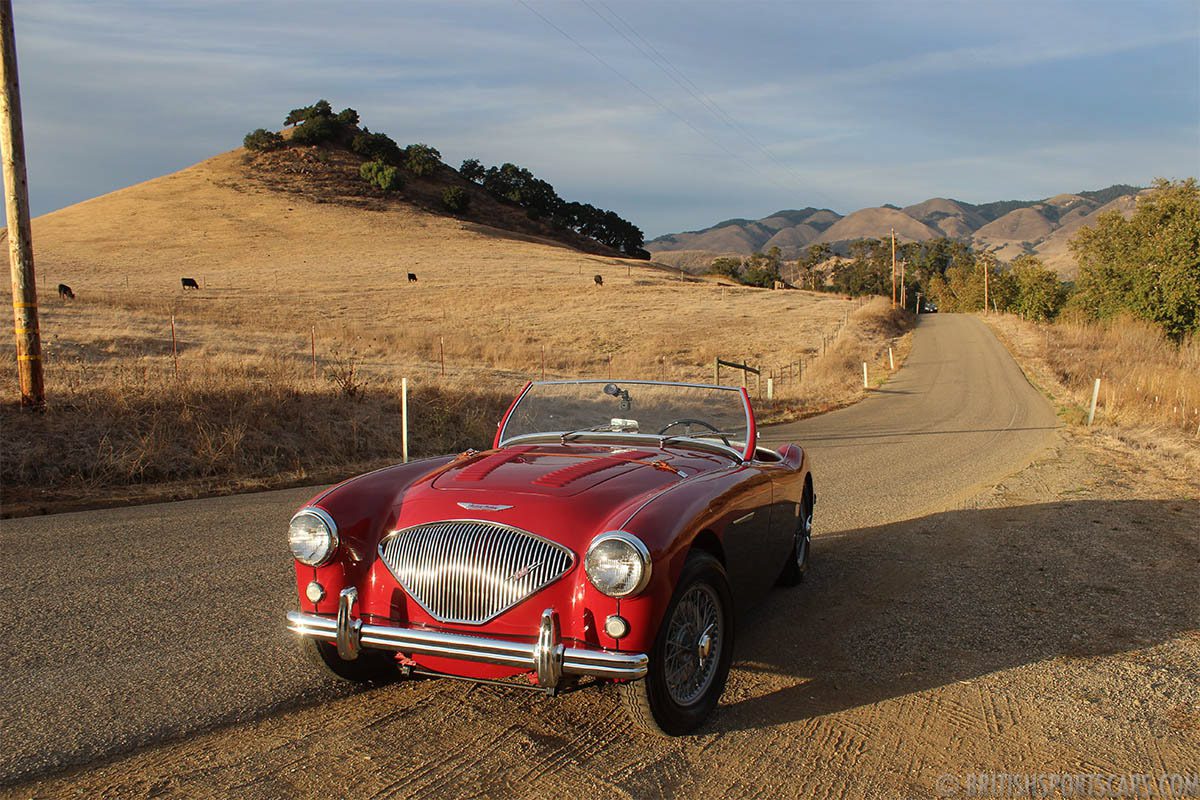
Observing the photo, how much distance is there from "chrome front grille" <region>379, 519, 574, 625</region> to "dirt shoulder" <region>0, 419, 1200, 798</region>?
55cm

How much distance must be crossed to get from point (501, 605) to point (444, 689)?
891mm

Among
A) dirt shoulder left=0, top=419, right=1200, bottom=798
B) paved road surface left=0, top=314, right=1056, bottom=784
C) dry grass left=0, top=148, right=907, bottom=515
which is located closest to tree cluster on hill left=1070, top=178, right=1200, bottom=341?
dry grass left=0, top=148, right=907, bottom=515

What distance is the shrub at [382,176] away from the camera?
90.2 m

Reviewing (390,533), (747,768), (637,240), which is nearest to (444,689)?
(390,533)

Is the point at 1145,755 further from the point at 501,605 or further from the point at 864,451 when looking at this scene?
the point at 864,451

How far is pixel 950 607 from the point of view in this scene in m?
5.58

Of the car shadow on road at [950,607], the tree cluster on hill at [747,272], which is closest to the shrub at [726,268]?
the tree cluster on hill at [747,272]

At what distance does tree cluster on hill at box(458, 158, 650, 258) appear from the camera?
347ft

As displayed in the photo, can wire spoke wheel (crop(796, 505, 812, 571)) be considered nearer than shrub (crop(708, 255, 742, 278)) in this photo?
Yes

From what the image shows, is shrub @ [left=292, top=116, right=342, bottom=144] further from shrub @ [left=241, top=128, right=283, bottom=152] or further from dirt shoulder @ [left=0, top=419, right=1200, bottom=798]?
dirt shoulder @ [left=0, top=419, right=1200, bottom=798]

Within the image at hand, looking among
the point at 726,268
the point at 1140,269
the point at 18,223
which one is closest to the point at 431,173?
the point at 726,268

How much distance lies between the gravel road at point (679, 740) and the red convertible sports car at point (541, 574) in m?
0.28

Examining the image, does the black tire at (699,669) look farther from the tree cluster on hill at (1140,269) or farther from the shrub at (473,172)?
the shrub at (473,172)

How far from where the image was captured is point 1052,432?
18141 mm
